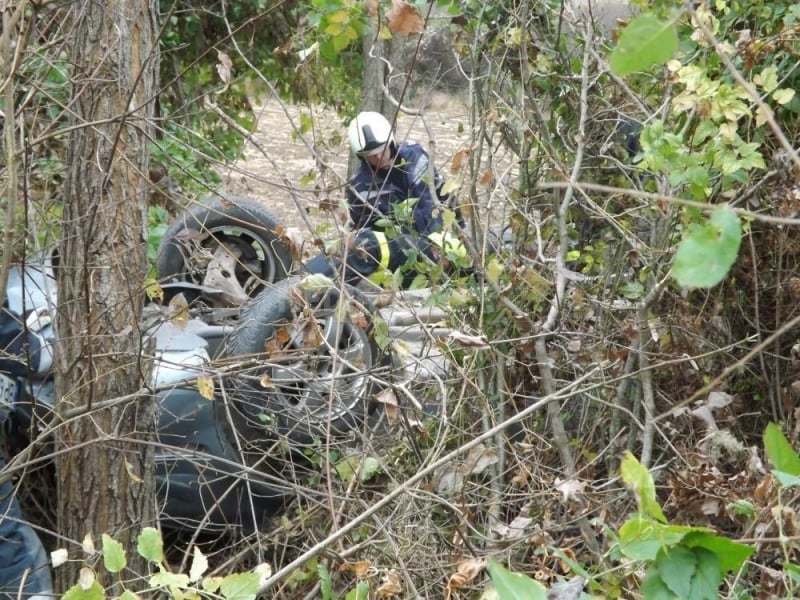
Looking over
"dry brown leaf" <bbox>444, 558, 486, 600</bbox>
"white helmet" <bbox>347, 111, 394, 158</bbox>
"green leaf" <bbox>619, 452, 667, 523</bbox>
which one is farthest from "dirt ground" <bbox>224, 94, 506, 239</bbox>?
"green leaf" <bbox>619, 452, 667, 523</bbox>

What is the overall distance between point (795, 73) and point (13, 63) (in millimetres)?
Result: 2615

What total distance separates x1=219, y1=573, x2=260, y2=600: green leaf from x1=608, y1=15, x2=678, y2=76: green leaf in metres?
1.18

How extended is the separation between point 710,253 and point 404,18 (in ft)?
8.17

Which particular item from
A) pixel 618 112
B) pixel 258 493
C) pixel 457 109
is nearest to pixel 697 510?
pixel 618 112

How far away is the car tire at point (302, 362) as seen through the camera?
344cm

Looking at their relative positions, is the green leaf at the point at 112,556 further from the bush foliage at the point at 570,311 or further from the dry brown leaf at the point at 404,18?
the dry brown leaf at the point at 404,18

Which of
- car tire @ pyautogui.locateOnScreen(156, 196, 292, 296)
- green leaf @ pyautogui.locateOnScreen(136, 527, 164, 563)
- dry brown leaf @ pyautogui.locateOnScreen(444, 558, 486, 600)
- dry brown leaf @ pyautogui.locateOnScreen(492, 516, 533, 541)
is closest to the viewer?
green leaf @ pyautogui.locateOnScreen(136, 527, 164, 563)

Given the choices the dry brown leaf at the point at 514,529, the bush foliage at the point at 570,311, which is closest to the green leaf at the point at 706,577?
the bush foliage at the point at 570,311

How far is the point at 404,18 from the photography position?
328 cm

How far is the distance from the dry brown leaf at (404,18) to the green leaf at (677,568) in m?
2.25

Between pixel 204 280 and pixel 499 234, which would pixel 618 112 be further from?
pixel 204 280

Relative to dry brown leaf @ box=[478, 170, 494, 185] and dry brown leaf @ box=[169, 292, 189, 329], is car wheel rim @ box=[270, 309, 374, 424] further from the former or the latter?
dry brown leaf @ box=[478, 170, 494, 185]

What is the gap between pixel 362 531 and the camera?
12.9 ft

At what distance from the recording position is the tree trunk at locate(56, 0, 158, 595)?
11.6ft
